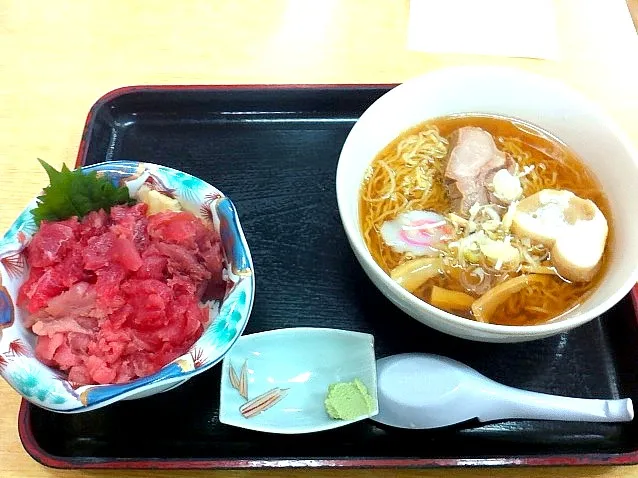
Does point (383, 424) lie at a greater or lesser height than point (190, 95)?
lesser

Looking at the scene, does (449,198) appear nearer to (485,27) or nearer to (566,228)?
(566,228)

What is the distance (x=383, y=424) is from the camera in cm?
116

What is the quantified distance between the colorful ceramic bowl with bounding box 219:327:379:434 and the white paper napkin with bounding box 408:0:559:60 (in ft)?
3.40

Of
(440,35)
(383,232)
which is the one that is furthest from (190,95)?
(440,35)

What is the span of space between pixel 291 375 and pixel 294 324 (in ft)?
0.43

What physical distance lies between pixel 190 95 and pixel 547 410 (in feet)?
3.81

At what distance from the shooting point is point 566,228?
1.31 meters

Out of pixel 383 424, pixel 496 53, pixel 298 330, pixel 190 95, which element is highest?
pixel 496 53

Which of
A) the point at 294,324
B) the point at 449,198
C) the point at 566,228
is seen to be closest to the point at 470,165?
the point at 449,198

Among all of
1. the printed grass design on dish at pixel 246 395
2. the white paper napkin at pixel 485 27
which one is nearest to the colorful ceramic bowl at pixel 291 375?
the printed grass design on dish at pixel 246 395

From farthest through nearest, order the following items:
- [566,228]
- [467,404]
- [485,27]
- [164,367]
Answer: [485,27] → [566,228] → [467,404] → [164,367]

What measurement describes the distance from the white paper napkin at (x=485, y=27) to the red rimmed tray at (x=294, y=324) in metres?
0.41

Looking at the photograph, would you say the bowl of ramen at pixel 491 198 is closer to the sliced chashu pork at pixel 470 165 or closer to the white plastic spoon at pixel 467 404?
the sliced chashu pork at pixel 470 165

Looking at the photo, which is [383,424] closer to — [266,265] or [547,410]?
[547,410]
